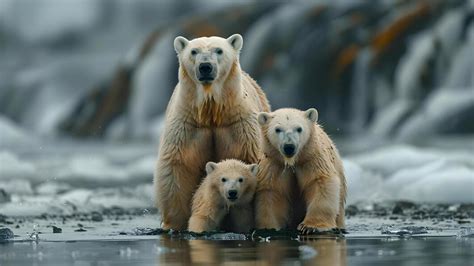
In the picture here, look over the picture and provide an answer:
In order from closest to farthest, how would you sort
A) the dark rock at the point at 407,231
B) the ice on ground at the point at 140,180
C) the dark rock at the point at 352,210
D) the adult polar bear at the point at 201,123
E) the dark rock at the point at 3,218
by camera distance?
the dark rock at the point at 407,231, the adult polar bear at the point at 201,123, the dark rock at the point at 3,218, the dark rock at the point at 352,210, the ice on ground at the point at 140,180

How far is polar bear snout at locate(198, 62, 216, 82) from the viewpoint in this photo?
40.4 ft

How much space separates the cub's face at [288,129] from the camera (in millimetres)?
12016

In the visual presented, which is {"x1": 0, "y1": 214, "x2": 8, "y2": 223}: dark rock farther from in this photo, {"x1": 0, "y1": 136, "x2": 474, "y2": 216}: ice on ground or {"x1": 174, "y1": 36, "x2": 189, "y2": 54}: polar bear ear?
{"x1": 174, "y1": 36, "x2": 189, "y2": 54}: polar bear ear

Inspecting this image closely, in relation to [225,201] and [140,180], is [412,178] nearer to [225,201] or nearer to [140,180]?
[140,180]

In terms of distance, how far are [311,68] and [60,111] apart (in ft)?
35.4

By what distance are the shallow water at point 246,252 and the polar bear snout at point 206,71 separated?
→ 1.51 metres

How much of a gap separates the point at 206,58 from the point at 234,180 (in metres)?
1.12

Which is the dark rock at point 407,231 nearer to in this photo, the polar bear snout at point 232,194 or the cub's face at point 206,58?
the polar bear snout at point 232,194

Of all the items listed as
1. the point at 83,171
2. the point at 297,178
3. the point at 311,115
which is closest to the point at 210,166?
the point at 297,178

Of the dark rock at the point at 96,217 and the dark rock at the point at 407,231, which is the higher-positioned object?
the dark rock at the point at 96,217

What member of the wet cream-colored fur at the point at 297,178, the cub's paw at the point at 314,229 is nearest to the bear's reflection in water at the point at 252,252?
the cub's paw at the point at 314,229

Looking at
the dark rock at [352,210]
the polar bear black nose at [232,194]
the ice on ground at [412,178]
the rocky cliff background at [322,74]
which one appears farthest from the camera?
the rocky cliff background at [322,74]

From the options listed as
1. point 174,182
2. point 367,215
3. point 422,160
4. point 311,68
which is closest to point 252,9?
point 311,68

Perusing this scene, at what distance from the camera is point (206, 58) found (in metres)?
12.4
